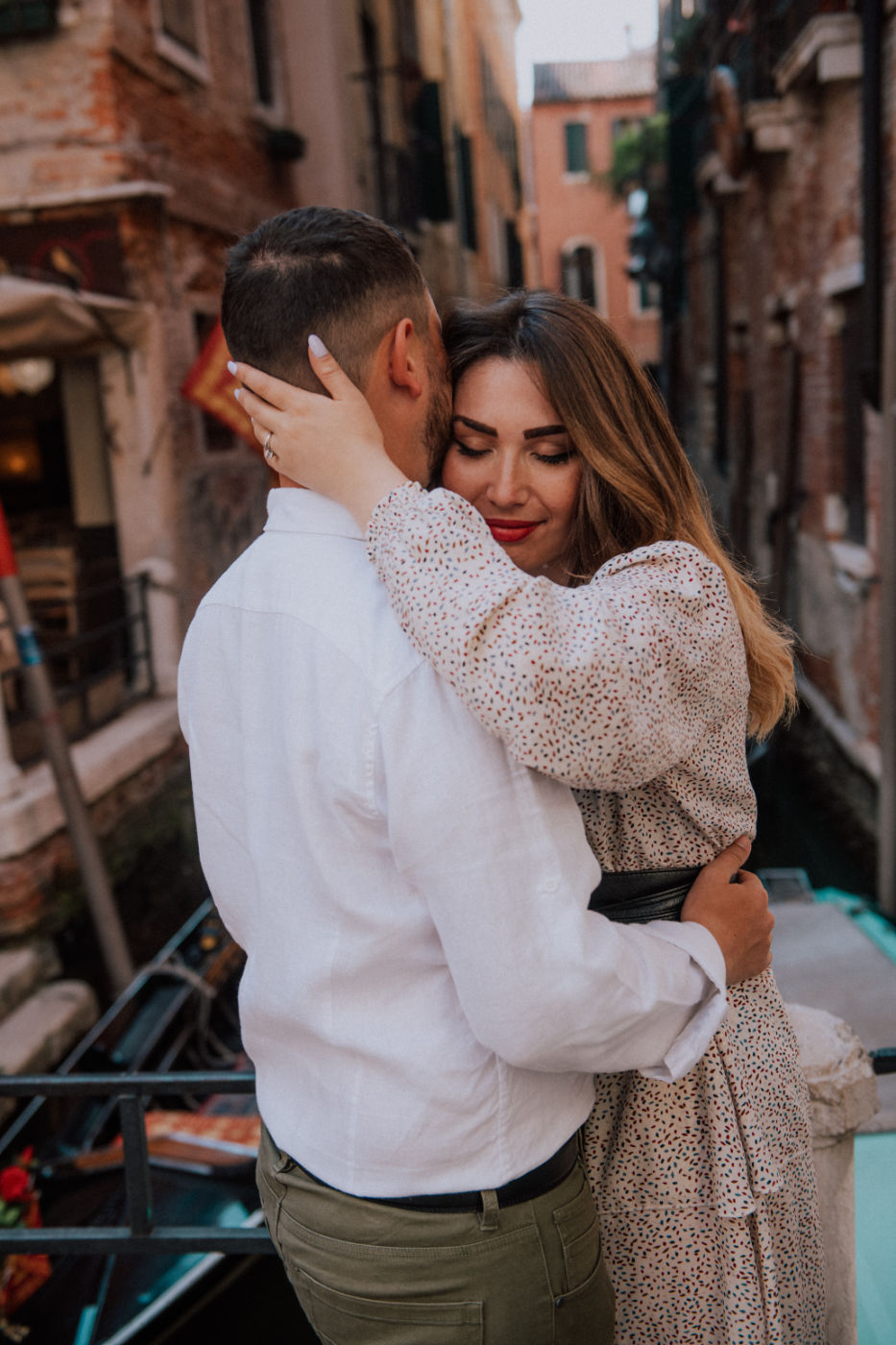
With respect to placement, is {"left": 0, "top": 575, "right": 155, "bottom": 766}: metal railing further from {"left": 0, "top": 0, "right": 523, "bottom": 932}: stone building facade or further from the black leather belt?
the black leather belt

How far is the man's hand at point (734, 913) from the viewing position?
4.04ft

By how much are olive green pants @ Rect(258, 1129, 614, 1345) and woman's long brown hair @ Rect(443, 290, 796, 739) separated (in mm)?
653

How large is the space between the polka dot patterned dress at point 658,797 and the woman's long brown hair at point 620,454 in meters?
0.20

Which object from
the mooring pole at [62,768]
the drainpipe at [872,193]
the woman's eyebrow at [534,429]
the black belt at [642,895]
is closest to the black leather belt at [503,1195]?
the black belt at [642,895]

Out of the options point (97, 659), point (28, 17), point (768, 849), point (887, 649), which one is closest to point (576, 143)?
point (28, 17)

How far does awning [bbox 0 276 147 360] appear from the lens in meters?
5.38

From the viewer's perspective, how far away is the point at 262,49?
982 cm

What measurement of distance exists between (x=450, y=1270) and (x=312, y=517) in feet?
2.32

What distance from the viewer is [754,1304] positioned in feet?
4.25

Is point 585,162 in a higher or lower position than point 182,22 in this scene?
higher

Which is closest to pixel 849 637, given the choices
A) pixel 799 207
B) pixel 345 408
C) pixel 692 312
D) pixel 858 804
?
pixel 858 804

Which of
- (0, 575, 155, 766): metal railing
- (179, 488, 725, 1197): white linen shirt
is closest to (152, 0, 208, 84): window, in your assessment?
(0, 575, 155, 766): metal railing

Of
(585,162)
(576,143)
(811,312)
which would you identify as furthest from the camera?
(585,162)

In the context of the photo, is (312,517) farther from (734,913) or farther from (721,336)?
(721,336)
